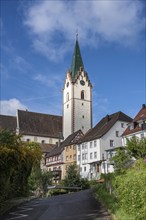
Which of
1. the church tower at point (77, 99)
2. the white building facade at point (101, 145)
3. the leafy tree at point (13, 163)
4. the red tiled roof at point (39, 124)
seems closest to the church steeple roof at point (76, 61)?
the church tower at point (77, 99)

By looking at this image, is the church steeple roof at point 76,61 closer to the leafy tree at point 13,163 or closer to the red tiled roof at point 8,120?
the red tiled roof at point 8,120

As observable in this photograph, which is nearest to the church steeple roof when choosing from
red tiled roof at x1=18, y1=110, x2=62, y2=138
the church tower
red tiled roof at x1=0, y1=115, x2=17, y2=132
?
the church tower

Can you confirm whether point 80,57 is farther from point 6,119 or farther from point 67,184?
point 67,184

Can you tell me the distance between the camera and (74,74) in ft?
341

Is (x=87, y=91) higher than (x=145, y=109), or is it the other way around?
(x=87, y=91)

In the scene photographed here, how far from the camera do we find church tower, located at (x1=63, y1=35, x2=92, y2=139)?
312ft

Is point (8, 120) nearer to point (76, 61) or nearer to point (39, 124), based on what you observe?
point (39, 124)

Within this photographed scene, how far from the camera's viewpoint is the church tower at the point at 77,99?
95125 mm

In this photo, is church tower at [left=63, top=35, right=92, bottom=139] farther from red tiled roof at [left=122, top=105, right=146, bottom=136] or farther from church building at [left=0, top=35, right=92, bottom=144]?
red tiled roof at [left=122, top=105, right=146, bottom=136]

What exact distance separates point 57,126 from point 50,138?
18.5ft

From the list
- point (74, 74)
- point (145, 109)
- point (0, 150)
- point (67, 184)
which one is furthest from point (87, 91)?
point (0, 150)

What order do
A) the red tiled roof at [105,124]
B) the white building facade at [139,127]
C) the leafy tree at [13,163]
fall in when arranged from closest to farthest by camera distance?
1. the leafy tree at [13,163]
2. the white building facade at [139,127]
3. the red tiled roof at [105,124]

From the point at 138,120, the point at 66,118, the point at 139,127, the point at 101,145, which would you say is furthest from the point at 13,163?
the point at 66,118

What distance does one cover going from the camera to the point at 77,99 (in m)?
Result: 98.5
